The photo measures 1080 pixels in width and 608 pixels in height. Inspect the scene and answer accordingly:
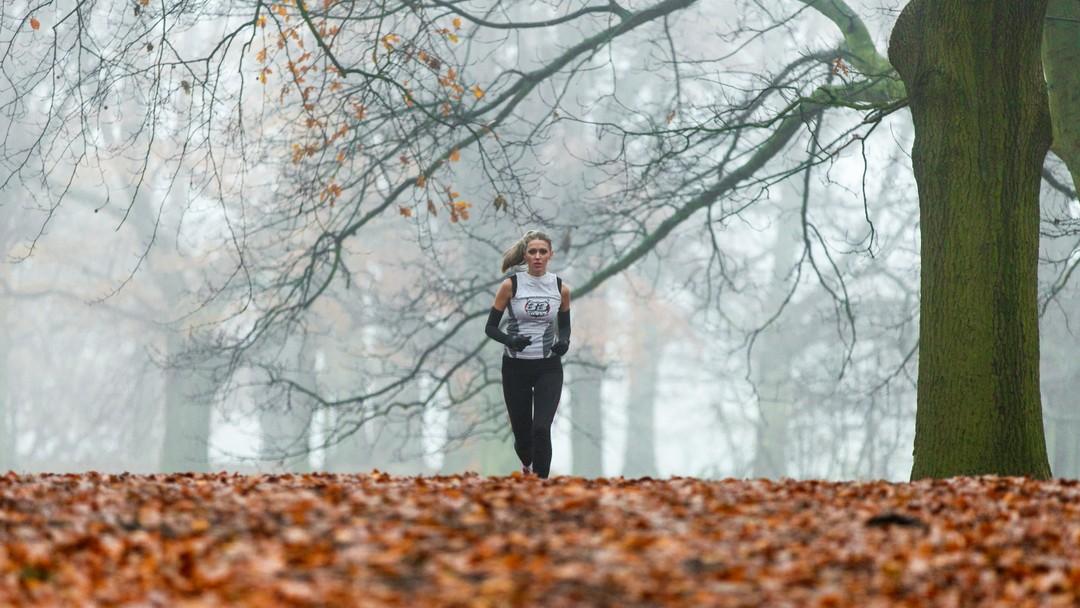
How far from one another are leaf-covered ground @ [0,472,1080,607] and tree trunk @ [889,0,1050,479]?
5.28ft

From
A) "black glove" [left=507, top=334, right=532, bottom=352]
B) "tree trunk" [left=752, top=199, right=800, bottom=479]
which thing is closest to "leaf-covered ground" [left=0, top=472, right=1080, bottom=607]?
"black glove" [left=507, top=334, right=532, bottom=352]

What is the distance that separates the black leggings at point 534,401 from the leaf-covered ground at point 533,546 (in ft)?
5.61

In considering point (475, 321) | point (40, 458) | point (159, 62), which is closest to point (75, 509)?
point (159, 62)

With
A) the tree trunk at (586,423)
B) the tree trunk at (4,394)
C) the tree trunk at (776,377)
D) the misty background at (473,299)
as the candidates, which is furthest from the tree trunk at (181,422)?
the tree trunk at (776,377)

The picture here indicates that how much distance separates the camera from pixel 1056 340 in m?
23.7

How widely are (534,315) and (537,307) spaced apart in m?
0.06

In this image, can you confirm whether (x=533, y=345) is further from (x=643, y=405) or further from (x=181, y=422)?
(x=643, y=405)

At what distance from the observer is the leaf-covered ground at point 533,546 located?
4.28 m

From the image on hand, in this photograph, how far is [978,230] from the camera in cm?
839

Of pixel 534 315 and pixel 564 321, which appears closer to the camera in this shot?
pixel 534 315

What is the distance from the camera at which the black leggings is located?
831cm

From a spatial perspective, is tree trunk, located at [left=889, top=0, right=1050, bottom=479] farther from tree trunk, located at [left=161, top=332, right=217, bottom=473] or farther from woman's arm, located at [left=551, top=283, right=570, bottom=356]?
tree trunk, located at [left=161, top=332, right=217, bottom=473]

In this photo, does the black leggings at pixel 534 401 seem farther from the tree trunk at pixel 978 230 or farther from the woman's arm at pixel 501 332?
the tree trunk at pixel 978 230

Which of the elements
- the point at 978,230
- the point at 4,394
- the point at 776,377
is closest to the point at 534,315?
the point at 978,230
